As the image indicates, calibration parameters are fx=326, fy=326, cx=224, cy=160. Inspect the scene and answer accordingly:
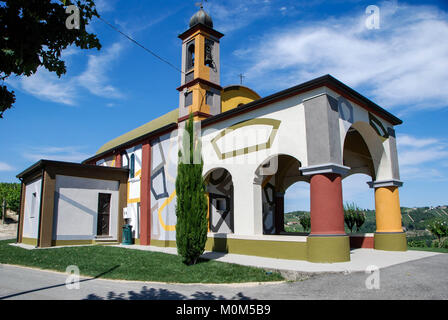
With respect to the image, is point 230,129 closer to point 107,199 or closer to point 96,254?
point 96,254

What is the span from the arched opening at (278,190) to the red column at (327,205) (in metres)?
8.14

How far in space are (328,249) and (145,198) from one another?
1024 centimetres

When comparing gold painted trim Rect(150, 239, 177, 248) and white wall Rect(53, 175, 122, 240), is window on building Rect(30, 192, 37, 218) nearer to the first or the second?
white wall Rect(53, 175, 122, 240)

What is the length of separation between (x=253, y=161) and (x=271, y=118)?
5.76 feet

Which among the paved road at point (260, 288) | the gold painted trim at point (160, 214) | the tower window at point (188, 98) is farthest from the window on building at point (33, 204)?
the paved road at point (260, 288)

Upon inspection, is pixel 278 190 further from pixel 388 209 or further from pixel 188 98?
pixel 188 98

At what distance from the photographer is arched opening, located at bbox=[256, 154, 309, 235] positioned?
61.5ft

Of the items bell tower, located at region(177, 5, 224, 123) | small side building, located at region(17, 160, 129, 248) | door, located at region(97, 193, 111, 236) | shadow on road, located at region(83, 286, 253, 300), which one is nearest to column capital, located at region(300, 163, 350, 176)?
shadow on road, located at region(83, 286, 253, 300)

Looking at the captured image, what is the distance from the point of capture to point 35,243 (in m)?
16.2

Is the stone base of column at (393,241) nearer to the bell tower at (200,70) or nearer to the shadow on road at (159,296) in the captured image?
the shadow on road at (159,296)

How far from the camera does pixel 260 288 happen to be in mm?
7270

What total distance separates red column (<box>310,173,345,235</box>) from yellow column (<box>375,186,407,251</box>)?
14.8 feet

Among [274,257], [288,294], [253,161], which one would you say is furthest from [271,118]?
[288,294]

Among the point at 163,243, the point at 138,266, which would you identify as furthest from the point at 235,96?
the point at 138,266
